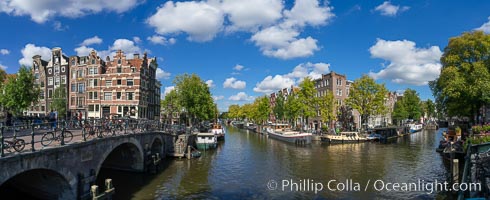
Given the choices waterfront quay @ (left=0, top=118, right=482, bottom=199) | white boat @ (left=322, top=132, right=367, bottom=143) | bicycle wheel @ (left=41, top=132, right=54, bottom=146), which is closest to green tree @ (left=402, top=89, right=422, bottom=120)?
white boat @ (left=322, top=132, right=367, bottom=143)

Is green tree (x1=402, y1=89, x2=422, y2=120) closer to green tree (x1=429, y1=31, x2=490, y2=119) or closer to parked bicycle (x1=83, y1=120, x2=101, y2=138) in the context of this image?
green tree (x1=429, y1=31, x2=490, y2=119)

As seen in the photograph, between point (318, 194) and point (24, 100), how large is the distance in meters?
38.5

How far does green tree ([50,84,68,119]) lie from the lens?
201 feet

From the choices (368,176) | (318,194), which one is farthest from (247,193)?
(368,176)

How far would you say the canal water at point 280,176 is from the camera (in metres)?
23.4

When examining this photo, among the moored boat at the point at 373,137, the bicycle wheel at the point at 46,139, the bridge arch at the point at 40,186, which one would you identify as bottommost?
the moored boat at the point at 373,137

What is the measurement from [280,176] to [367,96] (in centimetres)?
4737

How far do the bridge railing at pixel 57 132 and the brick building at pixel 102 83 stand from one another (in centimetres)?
2305

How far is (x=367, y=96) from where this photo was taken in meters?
70.5

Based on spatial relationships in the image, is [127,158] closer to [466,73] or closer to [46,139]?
[46,139]

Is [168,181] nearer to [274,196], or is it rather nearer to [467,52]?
[274,196]

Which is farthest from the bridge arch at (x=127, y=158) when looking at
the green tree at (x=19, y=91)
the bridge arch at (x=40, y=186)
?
the green tree at (x=19, y=91)

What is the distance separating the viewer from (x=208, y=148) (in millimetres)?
51000

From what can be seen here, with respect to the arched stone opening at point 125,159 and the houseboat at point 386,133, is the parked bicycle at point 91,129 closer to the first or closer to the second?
the arched stone opening at point 125,159
